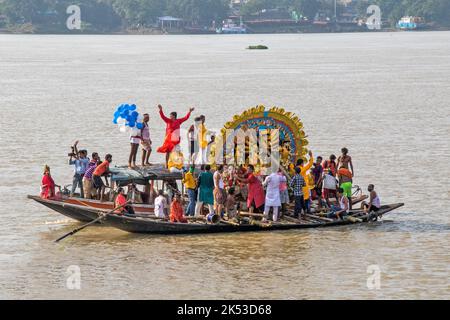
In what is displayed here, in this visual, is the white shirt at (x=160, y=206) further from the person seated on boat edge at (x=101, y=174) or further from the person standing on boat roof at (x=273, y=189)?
the person standing on boat roof at (x=273, y=189)

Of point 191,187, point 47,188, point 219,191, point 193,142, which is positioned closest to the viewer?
point 219,191

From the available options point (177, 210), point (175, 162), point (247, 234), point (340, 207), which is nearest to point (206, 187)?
point (177, 210)

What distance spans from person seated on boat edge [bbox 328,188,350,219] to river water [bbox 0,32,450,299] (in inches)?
14.3

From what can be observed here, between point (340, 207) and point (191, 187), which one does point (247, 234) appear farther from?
point (340, 207)

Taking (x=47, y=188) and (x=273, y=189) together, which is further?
(x=47, y=188)

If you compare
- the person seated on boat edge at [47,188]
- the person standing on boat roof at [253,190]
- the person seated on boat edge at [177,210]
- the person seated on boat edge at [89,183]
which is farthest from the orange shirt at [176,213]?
the person seated on boat edge at [47,188]

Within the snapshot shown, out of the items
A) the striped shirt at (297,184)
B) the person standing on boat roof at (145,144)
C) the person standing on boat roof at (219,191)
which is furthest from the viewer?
the person standing on boat roof at (145,144)

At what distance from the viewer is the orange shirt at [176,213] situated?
24.9m

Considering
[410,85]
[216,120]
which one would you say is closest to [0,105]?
[216,120]

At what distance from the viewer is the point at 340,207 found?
26422 millimetres

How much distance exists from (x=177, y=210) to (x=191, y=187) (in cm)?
66

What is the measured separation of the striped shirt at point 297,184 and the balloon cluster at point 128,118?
174 inches

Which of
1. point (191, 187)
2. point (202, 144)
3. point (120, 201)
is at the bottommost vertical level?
point (120, 201)

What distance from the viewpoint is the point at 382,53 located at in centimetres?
15250
